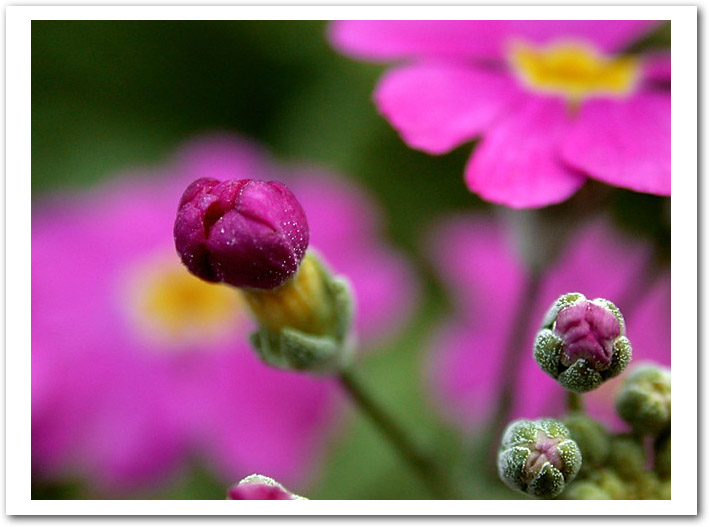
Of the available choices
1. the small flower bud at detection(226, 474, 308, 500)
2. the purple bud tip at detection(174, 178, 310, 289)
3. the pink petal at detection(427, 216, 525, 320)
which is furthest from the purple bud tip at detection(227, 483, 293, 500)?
the pink petal at detection(427, 216, 525, 320)

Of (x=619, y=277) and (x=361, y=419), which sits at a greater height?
(x=619, y=277)

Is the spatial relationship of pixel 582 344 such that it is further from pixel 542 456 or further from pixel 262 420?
pixel 262 420

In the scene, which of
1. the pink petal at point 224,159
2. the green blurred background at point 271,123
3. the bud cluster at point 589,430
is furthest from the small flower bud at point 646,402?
the pink petal at point 224,159

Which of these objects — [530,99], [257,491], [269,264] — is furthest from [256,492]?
[530,99]
